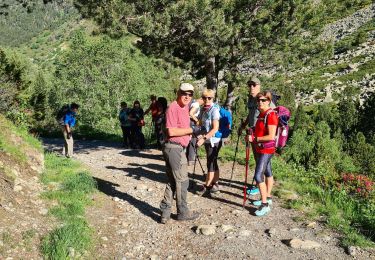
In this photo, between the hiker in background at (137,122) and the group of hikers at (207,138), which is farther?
the hiker in background at (137,122)

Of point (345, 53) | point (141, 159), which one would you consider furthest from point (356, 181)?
point (345, 53)

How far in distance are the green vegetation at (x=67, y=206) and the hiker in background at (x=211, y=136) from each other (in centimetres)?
232

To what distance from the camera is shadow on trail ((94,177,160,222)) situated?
7418 mm

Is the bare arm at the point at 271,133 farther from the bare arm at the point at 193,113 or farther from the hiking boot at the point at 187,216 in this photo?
A: the bare arm at the point at 193,113

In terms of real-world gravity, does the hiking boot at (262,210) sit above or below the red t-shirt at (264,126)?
below

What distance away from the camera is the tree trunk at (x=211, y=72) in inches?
524

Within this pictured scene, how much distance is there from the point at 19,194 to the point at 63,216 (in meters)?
0.98

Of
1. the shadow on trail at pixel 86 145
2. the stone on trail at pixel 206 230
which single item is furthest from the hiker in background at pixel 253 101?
the shadow on trail at pixel 86 145

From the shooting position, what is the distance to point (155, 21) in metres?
10.9

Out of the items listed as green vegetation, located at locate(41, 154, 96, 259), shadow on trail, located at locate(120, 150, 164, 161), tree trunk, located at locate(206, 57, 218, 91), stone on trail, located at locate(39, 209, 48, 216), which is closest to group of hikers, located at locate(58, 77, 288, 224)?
green vegetation, located at locate(41, 154, 96, 259)

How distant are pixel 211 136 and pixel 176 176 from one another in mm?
1047

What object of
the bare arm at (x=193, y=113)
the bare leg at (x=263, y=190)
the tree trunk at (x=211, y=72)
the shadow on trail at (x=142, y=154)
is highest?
the tree trunk at (x=211, y=72)

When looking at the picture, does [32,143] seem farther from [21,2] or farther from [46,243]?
[21,2]

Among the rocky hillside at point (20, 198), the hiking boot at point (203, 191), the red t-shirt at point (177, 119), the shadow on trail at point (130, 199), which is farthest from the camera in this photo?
the hiking boot at point (203, 191)
